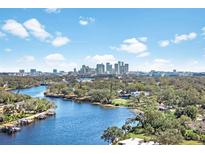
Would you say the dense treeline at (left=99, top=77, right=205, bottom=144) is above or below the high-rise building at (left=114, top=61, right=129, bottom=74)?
below

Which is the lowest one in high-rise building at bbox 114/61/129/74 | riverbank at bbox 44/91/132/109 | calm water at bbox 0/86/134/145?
calm water at bbox 0/86/134/145

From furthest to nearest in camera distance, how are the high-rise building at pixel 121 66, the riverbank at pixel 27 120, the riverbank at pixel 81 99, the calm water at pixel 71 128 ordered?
the riverbank at pixel 81 99 < the high-rise building at pixel 121 66 < the riverbank at pixel 27 120 < the calm water at pixel 71 128

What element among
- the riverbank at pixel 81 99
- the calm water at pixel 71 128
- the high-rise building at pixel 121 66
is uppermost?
the high-rise building at pixel 121 66

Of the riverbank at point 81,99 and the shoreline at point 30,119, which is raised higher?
the riverbank at point 81,99

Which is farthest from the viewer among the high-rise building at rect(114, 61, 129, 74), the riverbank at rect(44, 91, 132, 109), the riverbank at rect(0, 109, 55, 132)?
the riverbank at rect(44, 91, 132, 109)

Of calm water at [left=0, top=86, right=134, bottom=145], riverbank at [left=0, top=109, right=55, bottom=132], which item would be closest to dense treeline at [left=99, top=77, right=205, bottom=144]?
calm water at [left=0, top=86, right=134, bottom=145]

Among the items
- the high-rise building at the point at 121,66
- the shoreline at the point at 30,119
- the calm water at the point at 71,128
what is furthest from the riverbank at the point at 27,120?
the high-rise building at the point at 121,66

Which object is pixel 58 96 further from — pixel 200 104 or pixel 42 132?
pixel 42 132

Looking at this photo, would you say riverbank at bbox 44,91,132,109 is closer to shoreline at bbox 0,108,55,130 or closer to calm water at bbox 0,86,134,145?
calm water at bbox 0,86,134,145

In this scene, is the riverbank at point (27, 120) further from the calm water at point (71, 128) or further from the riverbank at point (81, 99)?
the riverbank at point (81, 99)
